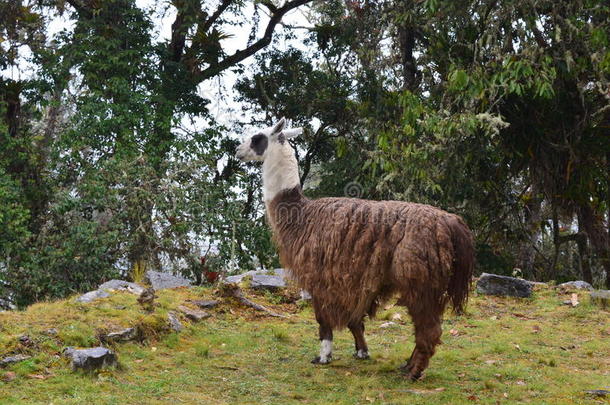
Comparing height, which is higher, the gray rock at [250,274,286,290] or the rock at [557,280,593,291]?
the rock at [557,280,593,291]

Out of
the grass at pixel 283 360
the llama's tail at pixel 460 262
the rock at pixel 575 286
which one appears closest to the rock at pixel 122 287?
the grass at pixel 283 360

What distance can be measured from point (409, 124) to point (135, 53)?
583cm

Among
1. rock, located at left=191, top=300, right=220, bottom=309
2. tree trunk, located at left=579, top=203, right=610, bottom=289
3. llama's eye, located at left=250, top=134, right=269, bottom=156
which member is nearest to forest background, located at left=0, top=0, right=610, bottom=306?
tree trunk, located at left=579, top=203, right=610, bottom=289

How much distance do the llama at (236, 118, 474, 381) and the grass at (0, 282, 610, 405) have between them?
48 centimetres

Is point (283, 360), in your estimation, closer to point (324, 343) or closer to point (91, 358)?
point (324, 343)

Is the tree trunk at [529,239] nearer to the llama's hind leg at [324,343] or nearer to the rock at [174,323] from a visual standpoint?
the llama's hind leg at [324,343]

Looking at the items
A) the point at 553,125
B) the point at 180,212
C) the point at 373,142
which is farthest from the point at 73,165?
the point at 553,125

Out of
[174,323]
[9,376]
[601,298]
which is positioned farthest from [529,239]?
[9,376]

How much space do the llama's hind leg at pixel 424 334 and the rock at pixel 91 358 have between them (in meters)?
2.51

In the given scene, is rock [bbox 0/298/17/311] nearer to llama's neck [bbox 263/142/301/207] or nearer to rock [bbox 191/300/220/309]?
rock [bbox 191/300/220/309]

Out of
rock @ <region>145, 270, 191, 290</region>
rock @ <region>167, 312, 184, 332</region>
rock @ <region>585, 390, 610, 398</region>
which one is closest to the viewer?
rock @ <region>585, 390, 610, 398</region>

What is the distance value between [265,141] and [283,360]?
212 cm

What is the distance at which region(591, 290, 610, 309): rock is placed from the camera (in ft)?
30.5

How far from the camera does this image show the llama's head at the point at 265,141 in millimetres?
7117
